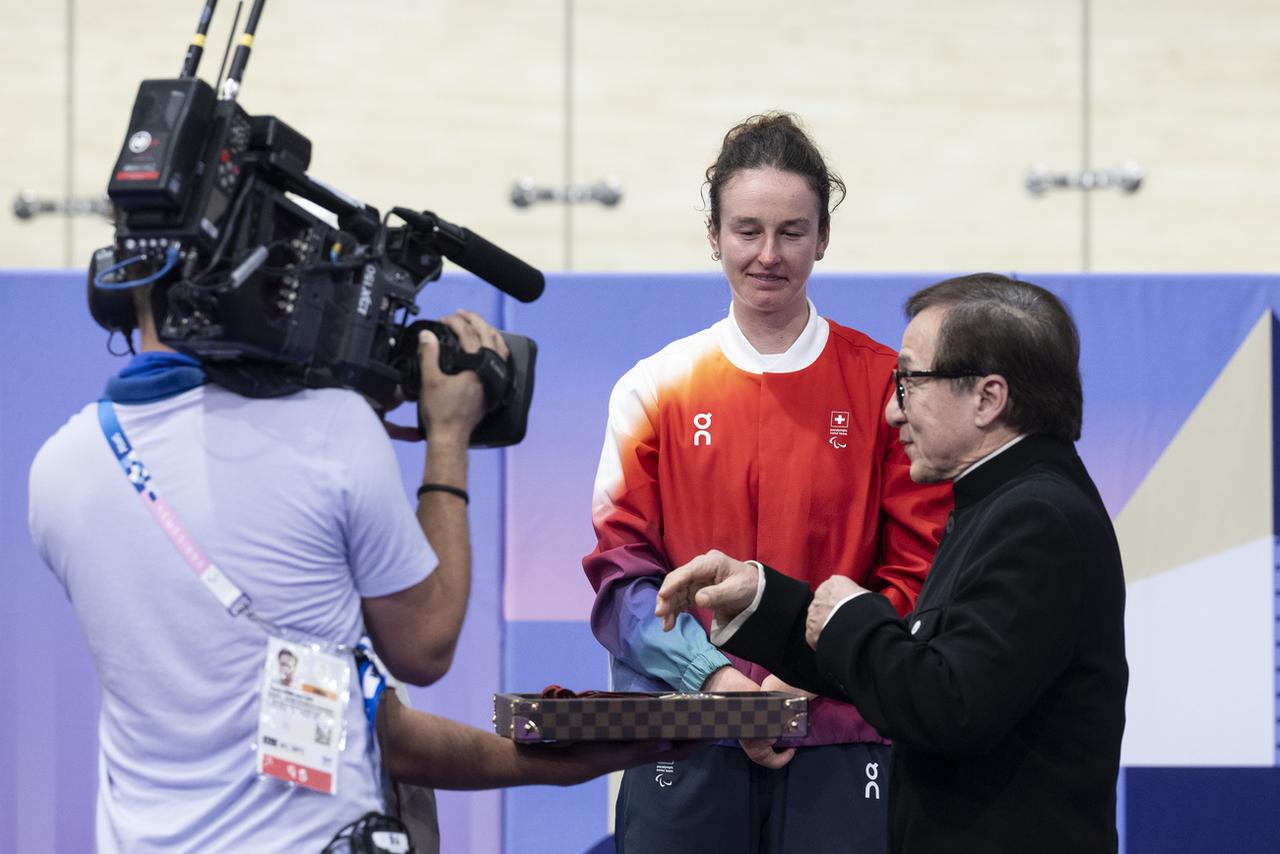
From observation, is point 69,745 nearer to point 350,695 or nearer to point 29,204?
point 29,204

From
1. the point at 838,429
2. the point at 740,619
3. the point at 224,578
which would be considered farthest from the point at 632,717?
the point at 838,429

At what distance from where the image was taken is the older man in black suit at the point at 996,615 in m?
1.44

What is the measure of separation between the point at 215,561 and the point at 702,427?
0.88 meters

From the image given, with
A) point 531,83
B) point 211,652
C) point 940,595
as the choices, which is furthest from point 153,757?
point 531,83

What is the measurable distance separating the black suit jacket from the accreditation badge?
522 mm

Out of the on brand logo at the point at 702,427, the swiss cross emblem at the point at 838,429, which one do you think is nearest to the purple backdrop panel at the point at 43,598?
the on brand logo at the point at 702,427

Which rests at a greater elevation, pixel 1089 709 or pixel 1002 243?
pixel 1002 243

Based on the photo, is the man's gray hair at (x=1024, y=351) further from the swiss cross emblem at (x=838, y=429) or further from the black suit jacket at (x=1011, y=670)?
the swiss cross emblem at (x=838, y=429)

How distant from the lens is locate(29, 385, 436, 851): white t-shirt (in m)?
1.34

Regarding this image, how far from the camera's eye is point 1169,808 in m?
2.91

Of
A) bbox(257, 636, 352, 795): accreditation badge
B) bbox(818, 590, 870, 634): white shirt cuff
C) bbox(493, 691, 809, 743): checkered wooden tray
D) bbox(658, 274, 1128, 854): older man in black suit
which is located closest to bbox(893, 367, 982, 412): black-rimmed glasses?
bbox(658, 274, 1128, 854): older man in black suit

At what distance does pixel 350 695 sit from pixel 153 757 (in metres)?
0.19

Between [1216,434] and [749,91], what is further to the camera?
[749,91]

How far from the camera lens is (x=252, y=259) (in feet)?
4.29
